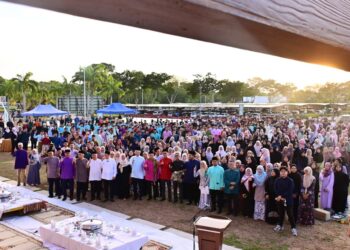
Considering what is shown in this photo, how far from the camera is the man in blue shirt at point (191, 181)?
34.0 ft

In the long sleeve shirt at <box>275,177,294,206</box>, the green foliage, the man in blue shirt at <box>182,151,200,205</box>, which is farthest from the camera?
the green foliage

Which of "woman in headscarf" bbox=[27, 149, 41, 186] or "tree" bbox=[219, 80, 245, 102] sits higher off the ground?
"tree" bbox=[219, 80, 245, 102]

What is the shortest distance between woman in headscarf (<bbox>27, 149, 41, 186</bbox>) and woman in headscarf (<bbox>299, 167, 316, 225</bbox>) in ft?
31.5

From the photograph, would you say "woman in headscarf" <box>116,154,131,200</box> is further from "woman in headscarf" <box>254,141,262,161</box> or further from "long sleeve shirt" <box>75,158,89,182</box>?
"woman in headscarf" <box>254,141,262,161</box>

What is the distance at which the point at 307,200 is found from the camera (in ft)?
28.3

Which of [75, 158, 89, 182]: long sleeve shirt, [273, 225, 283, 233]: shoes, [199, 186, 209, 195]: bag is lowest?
[273, 225, 283, 233]: shoes

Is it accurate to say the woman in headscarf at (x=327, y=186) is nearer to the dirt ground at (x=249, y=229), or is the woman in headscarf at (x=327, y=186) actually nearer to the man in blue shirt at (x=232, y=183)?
the dirt ground at (x=249, y=229)

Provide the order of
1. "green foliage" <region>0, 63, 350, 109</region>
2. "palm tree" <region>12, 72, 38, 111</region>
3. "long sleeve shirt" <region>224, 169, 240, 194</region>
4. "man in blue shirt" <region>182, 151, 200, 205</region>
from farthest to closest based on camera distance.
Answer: "green foliage" <region>0, 63, 350, 109</region>
"palm tree" <region>12, 72, 38, 111</region>
"man in blue shirt" <region>182, 151, 200, 205</region>
"long sleeve shirt" <region>224, 169, 240, 194</region>

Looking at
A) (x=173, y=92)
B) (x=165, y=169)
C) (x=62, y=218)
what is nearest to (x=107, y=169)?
(x=165, y=169)

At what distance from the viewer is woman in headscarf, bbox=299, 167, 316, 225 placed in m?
8.60

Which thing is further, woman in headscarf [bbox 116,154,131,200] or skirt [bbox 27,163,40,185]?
skirt [bbox 27,163,40,185]

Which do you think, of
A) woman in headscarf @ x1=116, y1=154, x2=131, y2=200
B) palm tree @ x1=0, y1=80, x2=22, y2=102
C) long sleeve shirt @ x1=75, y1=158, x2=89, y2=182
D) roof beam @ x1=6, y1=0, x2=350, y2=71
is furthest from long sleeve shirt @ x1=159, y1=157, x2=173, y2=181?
palm tree @ x1=0, y1=80, x2=22, y2=102

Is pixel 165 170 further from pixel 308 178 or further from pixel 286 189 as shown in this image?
pixel 308 178

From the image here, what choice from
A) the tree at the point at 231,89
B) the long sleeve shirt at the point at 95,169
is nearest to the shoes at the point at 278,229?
the long sleeve shirt at the point at 95,169
